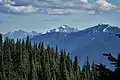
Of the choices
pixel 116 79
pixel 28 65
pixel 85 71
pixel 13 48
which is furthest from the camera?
pixel 85 71

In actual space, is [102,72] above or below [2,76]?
above

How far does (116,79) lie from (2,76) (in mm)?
100382

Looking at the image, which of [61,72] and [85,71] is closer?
[61,72]

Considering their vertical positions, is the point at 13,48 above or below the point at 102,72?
below

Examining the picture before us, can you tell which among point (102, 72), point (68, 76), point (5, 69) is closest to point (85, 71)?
point (68, 76)

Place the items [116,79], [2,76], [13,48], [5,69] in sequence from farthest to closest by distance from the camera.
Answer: [13,48] < [5,69] < [2,76] < [116,79]

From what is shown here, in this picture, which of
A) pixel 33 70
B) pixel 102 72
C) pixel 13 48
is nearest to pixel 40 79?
pixel 33 70

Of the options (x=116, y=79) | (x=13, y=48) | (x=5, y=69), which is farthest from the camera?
(x=13, y=48)

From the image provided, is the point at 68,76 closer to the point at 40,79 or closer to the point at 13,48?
the point at 40,79

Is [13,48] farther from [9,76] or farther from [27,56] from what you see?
[9,76]

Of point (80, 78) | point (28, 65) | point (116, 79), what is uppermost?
point (116, 79)

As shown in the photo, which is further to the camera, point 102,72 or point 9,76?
point 9,76

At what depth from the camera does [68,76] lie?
136 m

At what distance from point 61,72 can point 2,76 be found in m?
31.6
